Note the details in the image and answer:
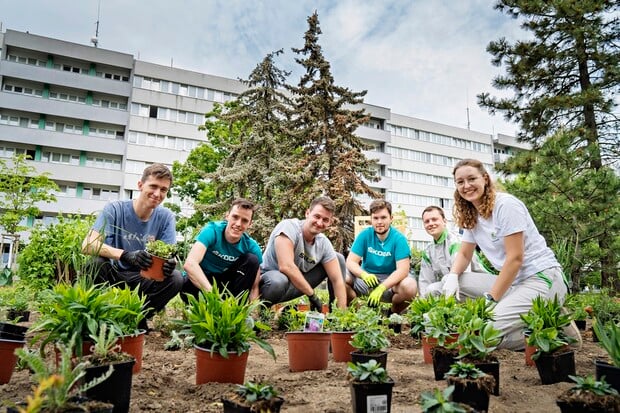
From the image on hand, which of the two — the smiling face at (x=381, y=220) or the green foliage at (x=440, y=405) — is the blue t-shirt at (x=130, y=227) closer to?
the smiling face at (x=381, y=220)

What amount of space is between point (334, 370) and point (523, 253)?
169 cm

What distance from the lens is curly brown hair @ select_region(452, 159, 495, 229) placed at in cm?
311

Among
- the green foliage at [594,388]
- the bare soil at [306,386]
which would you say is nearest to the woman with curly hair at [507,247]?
the bare soil at [306,386]

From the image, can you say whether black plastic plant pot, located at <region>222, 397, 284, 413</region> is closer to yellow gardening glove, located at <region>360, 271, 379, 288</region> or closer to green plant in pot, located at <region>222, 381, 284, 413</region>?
green plant in pot, located at <region>222, 381, 284, 413</region>

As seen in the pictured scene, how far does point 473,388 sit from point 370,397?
43cm

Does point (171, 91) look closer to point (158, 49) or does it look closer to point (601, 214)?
point (158, 49)

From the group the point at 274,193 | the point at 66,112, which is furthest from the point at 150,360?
the point at 66,112

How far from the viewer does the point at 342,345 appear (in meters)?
2.70

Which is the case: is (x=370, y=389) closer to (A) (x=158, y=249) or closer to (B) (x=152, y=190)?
(A) (x=158, y=249)

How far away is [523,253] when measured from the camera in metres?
3.01

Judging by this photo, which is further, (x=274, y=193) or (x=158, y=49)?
(x=158, y=49)

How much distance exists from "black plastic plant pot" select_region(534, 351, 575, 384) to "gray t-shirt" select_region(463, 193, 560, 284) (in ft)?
3.35

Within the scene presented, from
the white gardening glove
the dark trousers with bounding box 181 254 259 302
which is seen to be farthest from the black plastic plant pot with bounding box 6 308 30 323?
the white gardening glove

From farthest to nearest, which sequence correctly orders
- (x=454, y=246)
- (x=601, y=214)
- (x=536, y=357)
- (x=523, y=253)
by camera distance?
1. (x=601, y=214)
2. (x=454, y=246)
3. (x=523, y=253)
4. (x=536, y=357)
